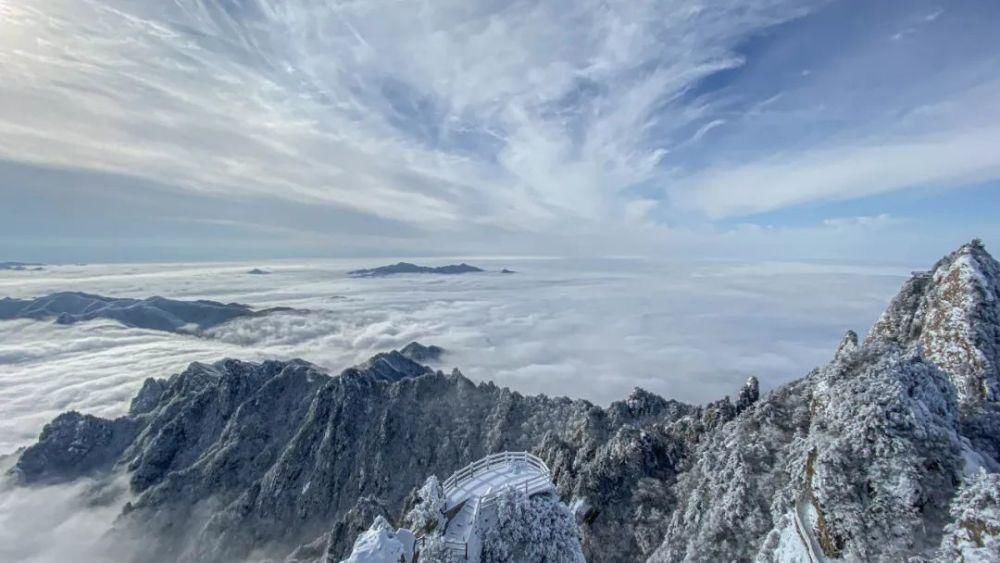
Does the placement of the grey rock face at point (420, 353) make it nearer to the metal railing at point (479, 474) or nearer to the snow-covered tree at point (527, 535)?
the metal railing at point (479, 474)

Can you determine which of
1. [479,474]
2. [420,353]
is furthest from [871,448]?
[420,353]

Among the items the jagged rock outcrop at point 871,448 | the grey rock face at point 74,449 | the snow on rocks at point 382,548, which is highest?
the jagged rock outcrop at point 871,448

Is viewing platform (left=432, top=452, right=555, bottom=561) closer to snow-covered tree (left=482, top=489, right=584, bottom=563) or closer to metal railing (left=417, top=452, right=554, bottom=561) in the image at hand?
metal railing (left=417, top=452, right=554, bottom=561)

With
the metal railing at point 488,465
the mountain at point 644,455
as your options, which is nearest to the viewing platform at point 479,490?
the metal railing at point 488,465

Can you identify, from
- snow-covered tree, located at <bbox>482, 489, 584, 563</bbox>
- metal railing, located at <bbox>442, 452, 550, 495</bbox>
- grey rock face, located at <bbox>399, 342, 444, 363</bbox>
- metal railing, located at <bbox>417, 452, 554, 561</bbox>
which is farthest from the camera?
grey rock face, located at <bbox>399, 342, 444, 363</bbox>

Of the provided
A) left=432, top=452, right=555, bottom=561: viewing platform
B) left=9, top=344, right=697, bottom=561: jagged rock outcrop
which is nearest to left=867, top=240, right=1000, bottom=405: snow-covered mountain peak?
left=432, top=452, right=555, bottom=561: viewing platform

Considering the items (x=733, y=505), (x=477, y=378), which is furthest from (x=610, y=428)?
(x=477, y=378)
